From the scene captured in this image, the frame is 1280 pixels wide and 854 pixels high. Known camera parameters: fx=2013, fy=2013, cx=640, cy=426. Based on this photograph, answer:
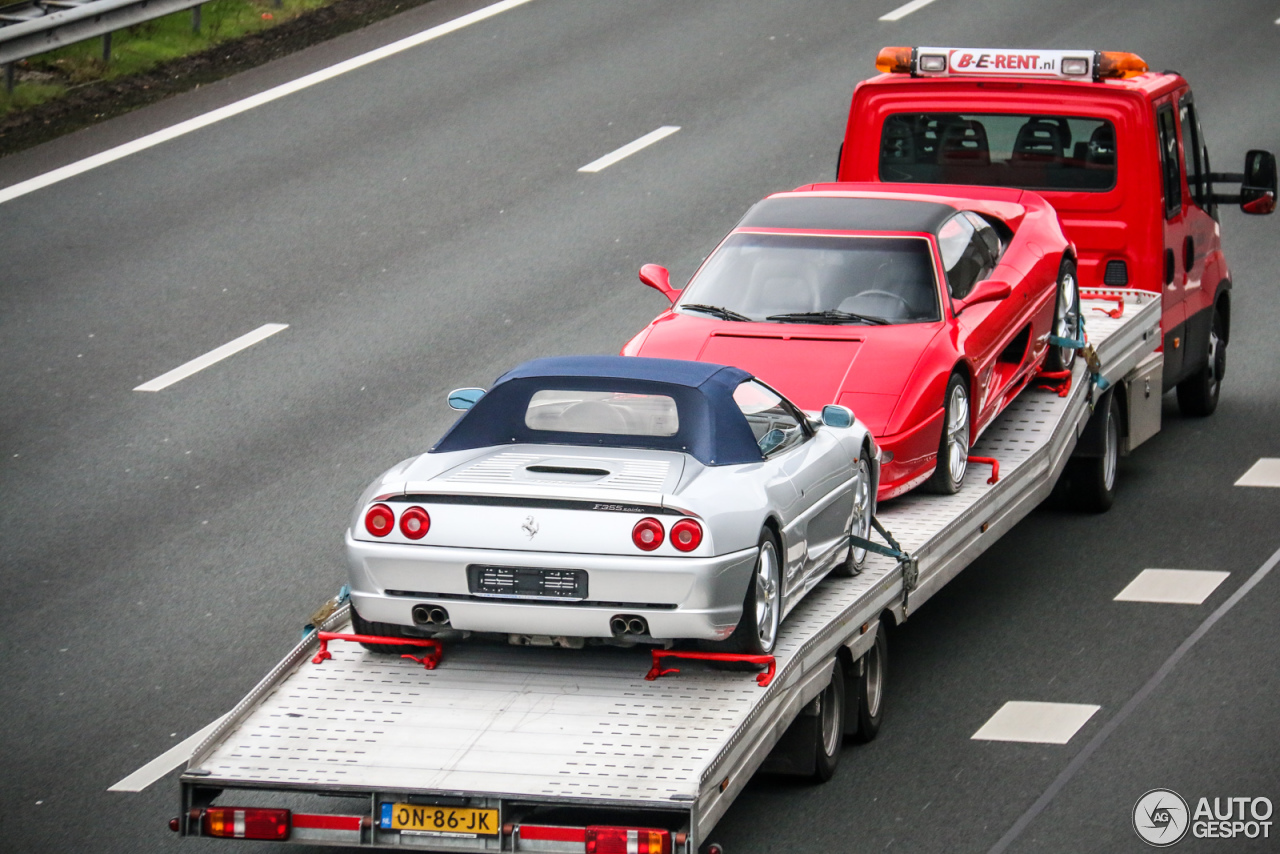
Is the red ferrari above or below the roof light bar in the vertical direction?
below

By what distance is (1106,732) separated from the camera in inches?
377

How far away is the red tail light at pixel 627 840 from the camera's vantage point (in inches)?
281

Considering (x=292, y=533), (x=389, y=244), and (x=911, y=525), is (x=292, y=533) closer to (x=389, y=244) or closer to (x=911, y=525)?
(x=911, y=525)

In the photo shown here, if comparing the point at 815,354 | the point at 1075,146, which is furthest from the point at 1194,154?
the point at 815,354

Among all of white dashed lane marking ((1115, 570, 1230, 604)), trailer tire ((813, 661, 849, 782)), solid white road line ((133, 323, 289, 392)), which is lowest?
solid white road line ((133, 323, 289, 392))

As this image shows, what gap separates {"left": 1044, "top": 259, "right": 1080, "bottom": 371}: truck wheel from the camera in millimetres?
12484

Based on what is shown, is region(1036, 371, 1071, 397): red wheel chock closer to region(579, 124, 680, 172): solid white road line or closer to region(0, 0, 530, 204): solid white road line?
region(579, 124, 680, 172): solid white road line

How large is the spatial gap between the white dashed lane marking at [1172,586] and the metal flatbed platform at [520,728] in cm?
258

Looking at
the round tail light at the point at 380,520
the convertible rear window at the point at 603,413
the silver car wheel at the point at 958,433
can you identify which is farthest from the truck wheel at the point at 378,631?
the silver car wheel at the point at 958,433

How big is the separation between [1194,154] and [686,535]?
26.0ft

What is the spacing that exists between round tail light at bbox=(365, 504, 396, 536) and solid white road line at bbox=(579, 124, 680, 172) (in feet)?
40.1

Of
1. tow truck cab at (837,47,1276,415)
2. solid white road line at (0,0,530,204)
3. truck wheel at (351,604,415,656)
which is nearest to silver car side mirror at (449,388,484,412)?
truck wheel at (351,604,415,656)

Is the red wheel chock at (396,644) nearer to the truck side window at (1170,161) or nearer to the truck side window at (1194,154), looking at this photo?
the truck side window at (1170,161)

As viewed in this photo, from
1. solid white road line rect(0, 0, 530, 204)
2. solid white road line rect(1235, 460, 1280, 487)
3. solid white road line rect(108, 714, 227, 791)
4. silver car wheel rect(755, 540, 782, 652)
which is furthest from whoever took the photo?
solid white road line rect(0, 0, 530, 204)
